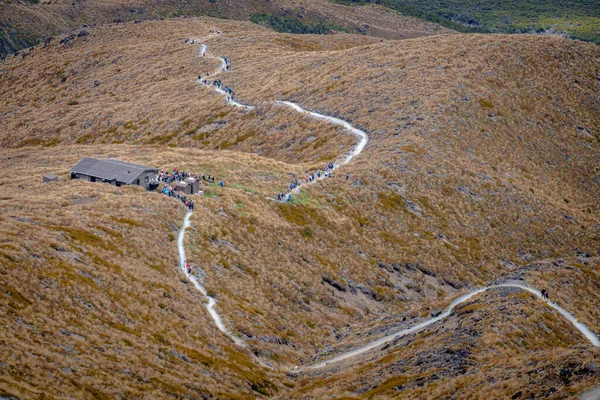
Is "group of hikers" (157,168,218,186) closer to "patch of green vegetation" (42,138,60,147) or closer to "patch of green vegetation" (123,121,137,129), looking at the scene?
"patch of green vegetation" (123,121,137,129)

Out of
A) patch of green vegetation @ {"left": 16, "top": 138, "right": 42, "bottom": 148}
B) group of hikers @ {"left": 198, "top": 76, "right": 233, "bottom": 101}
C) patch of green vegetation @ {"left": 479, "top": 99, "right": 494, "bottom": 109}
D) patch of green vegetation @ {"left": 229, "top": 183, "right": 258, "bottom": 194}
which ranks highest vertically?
patch of green vegetation @ {"left": 479, "top": 99, "right": 494, "bottom": 109}

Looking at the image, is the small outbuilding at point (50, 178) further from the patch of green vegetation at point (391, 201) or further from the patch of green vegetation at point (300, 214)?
the patch of green vegetation at point (391, 201)

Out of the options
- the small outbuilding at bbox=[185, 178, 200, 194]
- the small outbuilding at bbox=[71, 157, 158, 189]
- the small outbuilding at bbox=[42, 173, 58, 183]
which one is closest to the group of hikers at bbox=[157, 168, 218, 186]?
the small outbuilding at bbox=[71, 157, 158, 189]

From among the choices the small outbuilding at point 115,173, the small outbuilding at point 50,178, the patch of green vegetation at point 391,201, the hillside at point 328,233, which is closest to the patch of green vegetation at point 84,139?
the hillside at point 328,233

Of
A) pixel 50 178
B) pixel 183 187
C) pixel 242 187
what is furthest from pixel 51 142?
pixel 183 187

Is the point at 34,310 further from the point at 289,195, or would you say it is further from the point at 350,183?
the point at 350,183

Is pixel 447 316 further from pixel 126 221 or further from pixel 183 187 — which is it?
pixel 183 187

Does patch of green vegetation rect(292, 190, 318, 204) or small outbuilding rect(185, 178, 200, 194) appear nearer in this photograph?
small outbuilding rect(185, 178, 200, 194)
